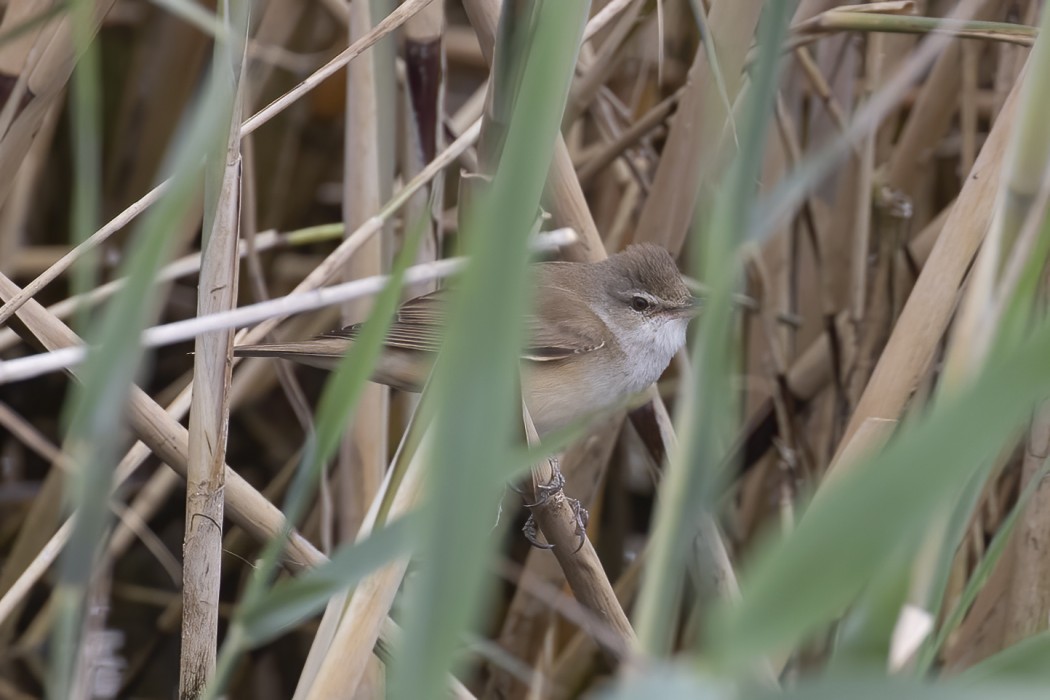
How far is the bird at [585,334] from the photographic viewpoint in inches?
103

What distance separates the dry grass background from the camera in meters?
1.15

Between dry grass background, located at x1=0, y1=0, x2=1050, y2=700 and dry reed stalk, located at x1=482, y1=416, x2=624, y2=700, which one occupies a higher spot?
dry grass background, located at x1=0, y1=0, x2=1050, y2=700

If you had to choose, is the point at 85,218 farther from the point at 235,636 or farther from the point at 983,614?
the point at 983,614

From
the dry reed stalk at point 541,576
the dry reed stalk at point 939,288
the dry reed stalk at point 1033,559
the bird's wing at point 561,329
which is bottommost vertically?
the dry reed stalk at point 541,576

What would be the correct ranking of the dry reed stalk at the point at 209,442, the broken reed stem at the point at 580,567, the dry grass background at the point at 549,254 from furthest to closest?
the broken reed stem at the point at 580,567
the dry reed stalk at the point at 209,442
the dry grass background at the point at 549,254

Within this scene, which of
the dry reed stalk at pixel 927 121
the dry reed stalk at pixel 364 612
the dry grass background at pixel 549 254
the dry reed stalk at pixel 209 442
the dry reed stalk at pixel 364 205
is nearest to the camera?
the dry grass background at pixel 549 254

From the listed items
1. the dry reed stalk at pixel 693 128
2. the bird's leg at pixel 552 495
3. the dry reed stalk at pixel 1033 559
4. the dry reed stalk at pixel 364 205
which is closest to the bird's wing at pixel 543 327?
the dry reed stalk at pixel 364 205

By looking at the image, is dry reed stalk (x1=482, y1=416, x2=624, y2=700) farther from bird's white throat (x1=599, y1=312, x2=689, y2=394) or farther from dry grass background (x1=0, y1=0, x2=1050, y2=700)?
bird's white throat (x1=599, y1=312, x2=689, y2=394)

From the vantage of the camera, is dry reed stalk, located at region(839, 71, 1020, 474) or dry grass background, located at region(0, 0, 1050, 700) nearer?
dry grass background, located at region(0, 0, 1050, 700)

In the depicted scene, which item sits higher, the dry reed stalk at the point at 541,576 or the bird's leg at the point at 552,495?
the bird's leg at the point at 552,495

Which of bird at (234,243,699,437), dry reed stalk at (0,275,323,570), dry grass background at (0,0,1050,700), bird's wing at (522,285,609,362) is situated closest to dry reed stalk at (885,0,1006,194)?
dry grass background at (0,0,1050,700)

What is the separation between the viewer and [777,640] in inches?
35.0

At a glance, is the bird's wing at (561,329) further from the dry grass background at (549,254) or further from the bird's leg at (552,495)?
the bird's leg at (552,495)

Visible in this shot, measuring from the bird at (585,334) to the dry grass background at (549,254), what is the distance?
5.4 inches
